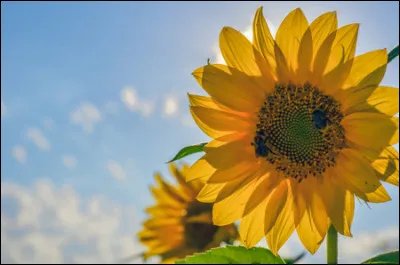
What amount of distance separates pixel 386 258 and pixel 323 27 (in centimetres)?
88

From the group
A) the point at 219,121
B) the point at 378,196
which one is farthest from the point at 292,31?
the point at 378,196

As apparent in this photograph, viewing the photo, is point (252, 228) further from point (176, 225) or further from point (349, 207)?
point (176, 225)

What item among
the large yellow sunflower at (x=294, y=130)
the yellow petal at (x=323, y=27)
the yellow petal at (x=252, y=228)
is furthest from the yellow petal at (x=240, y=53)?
the yellow petal at (x=252, y=228)

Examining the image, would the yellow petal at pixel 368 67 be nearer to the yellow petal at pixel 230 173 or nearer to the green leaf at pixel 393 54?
the green leaf at pixel 393 54

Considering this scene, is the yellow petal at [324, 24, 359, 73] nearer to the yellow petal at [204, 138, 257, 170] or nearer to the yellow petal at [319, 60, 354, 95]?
the yellow petal at [319, 60, 354, 95]

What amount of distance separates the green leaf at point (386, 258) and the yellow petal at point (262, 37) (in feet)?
2.81

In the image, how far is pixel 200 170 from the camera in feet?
7.65

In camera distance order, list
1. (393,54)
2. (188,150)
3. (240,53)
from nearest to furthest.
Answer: (393,54) < (188,150) < (240,53)

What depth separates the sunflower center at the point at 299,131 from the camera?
8.32 feet

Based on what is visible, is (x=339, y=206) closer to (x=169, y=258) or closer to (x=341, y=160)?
(x=341, y=160)

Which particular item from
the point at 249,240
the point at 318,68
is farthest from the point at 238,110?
the point at 249,240

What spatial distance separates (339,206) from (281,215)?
251 millimetres

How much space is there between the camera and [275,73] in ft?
8.07

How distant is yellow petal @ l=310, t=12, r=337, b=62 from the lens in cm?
221
